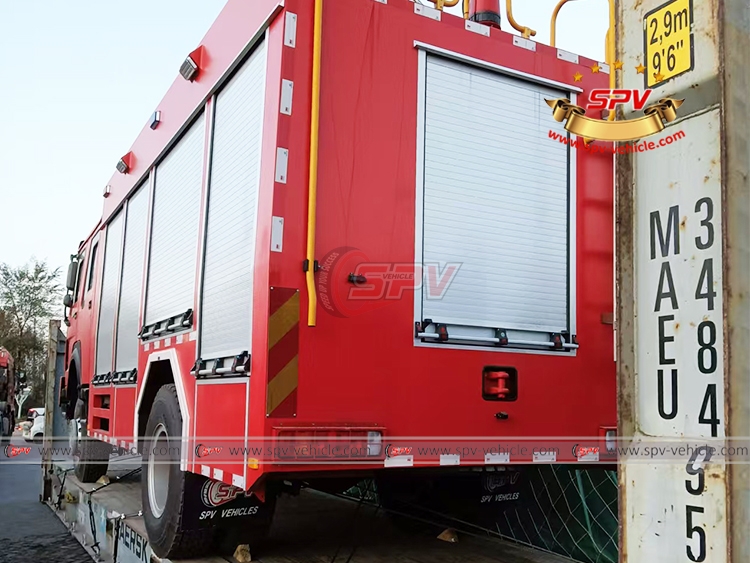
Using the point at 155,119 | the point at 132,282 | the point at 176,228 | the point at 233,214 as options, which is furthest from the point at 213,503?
the point at 155,119

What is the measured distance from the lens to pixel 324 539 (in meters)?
5.05

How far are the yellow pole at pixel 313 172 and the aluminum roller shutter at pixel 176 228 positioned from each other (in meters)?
1.41

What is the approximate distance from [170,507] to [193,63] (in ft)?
8.99

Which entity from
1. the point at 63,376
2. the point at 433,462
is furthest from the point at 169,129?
the point at 63,376

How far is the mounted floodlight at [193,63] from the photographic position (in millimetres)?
4848

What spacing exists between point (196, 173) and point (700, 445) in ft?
12.3

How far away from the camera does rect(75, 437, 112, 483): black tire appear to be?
881 centimetres

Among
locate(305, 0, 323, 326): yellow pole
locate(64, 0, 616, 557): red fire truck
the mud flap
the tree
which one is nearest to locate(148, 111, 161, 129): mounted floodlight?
locate(64, 0, 616, 557): red fire truck

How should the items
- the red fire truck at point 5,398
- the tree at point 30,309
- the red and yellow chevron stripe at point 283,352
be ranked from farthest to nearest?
the tree at point 30,309
the red fire truck at point 5,398
the red and yellow chevron stripe at point 283,352

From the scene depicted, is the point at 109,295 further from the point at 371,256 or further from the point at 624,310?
the point at 624,310

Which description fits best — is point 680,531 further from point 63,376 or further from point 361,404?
point 63,376

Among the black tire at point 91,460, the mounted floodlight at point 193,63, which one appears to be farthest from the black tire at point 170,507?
the black tire at point 91,460

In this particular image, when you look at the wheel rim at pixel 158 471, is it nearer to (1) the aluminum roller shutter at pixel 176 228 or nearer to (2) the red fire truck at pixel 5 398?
(1) the aluminum roller shutter at pixel 176 228

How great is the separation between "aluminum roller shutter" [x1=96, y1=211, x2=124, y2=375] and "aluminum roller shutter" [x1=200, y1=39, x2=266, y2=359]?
10.2 ft
